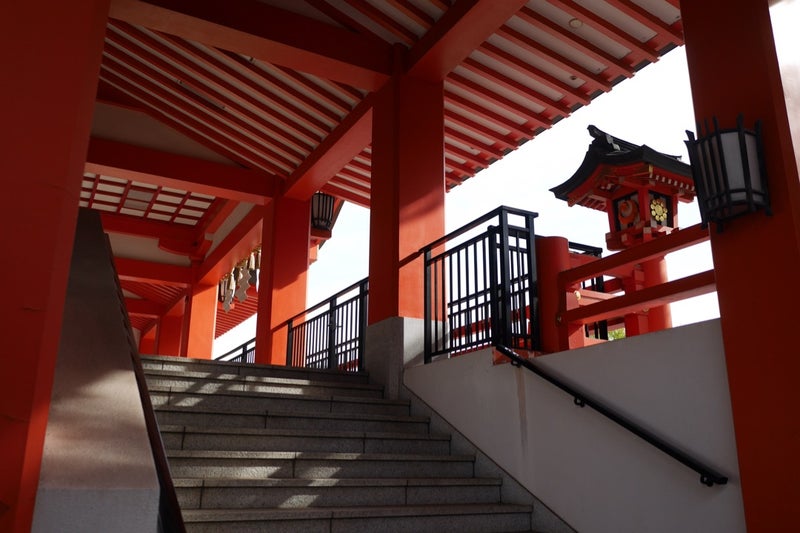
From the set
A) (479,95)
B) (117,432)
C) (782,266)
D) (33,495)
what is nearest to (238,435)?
(117,432)

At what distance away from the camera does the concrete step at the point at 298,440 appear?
4.04 meters

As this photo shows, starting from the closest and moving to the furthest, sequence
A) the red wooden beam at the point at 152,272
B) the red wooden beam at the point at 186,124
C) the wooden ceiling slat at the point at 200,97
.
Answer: the wooden ceiling slat at the point at 200,97 < the red wooden beam at the point at 186,124 < the red wooden beam at the point at 152,272

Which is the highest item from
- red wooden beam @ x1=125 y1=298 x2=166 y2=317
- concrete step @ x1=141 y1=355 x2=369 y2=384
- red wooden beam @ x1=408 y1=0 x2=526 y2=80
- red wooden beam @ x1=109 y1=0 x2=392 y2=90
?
red wooden beam @ x1=109 y1=0 x2=392 y2=90

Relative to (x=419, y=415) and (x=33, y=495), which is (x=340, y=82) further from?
(x=33, y=495)

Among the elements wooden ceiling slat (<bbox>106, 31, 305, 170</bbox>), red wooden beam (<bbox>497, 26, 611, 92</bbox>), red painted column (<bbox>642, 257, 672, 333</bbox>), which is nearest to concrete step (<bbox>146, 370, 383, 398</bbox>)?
red painted column (<bbox>642, 257, 672, 333</bbox>)

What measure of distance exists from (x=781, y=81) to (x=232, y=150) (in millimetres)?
7745

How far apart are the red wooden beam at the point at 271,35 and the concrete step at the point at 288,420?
3.43 meters

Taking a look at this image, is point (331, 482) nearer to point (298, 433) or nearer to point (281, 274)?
point (298, 433)

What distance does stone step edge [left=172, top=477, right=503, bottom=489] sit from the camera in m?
3.51

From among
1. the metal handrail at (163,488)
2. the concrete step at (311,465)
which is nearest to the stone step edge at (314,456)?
the concrete step at (311,465)

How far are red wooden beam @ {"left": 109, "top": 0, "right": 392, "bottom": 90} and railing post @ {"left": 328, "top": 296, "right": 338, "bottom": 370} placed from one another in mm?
2388

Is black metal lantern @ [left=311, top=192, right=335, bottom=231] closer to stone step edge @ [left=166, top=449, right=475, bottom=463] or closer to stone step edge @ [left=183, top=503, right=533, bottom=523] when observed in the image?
stone step edge @ [left=166, top=449, right=475, bottom=463]

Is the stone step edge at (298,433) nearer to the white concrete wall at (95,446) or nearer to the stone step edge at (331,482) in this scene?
the stone step edge at (331,482)

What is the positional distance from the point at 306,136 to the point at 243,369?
3946 mm
